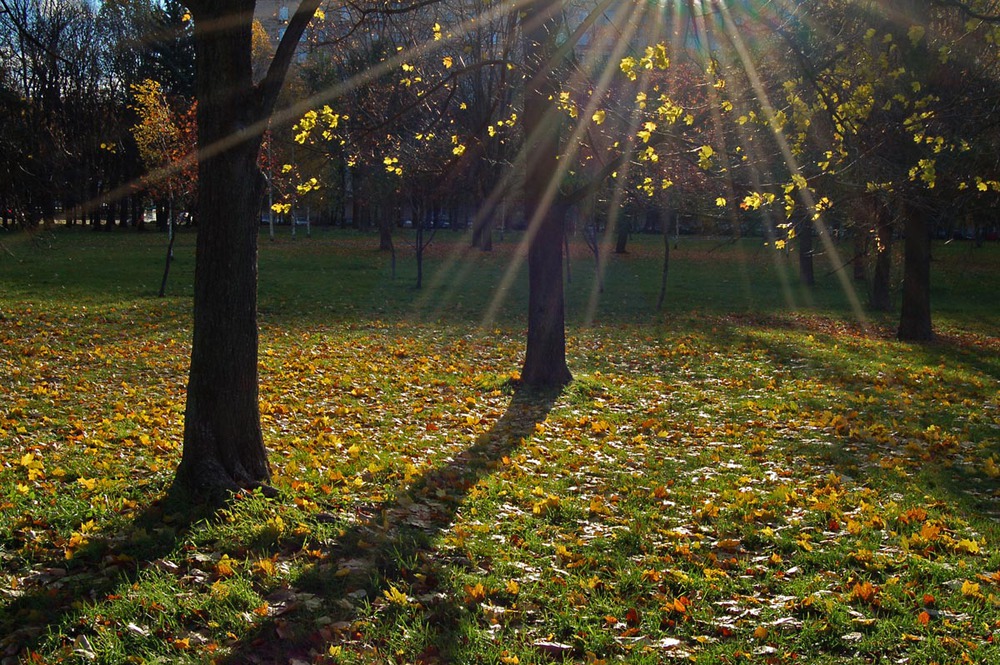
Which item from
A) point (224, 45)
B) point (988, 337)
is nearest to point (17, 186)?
point (224, 45)

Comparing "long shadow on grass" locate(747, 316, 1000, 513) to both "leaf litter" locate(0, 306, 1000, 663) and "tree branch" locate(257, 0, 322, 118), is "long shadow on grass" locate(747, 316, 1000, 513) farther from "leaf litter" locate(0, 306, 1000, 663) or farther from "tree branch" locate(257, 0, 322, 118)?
"tree branch" locate(257, 0, 322, 118)

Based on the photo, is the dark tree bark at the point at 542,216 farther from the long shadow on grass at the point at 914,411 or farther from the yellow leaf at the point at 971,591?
the yellow leaf at the point at 971,591

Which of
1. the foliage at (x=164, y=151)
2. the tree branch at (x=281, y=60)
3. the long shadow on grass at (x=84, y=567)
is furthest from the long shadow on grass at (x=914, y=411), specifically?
the foliage at (x=164, y=151)

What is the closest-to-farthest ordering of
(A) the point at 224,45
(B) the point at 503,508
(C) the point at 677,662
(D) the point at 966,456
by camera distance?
(C) the point at 677,662
(A) the point at 224,45
(B) the point at 503,508
(D) the point at 966,456

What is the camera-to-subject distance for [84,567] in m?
4.39

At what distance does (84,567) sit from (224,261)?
2086 mm

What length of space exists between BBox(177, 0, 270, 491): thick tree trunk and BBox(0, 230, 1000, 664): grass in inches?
15.4

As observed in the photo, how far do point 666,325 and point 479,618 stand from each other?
1465 centimetres

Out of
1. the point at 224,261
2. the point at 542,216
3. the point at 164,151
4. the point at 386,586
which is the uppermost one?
the point at 164,151

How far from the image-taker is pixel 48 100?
15570 mm

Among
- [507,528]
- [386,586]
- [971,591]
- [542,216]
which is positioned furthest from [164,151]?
[971,591]

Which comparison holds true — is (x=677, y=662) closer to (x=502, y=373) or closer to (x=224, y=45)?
(x=224, y=45)

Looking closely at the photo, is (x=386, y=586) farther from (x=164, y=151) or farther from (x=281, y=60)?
(x=164, y=151)

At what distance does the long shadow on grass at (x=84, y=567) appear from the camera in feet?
12.3
